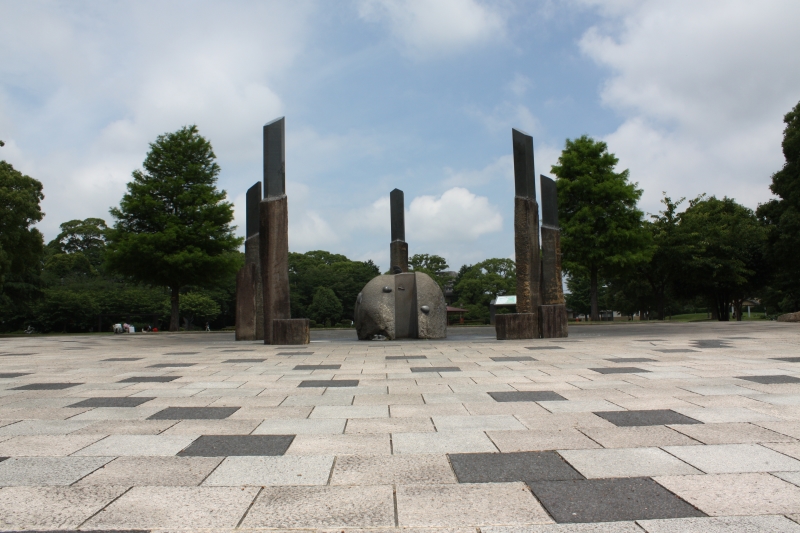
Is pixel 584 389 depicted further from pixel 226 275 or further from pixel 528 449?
pixel 226 275

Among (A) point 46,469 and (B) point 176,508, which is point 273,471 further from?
(A) point 46,469

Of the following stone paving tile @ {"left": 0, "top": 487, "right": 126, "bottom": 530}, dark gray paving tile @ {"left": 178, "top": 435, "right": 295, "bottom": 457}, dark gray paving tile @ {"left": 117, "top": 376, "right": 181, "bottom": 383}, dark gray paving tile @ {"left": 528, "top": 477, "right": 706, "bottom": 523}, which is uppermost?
dark gray paving tile @ {"left": 117, "top": 376, "right": 181, "bottom": 383}

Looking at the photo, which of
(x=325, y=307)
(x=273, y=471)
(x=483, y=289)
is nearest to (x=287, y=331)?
(x=273, y=471)

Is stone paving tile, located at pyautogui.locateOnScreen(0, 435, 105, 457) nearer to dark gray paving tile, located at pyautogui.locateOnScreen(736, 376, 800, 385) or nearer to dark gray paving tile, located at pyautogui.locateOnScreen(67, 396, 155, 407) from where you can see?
dark gray paving tile, located at pyautogui.locateOnScreen(67, 396, 155, 407)

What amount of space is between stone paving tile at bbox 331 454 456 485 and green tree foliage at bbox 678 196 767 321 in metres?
32.2

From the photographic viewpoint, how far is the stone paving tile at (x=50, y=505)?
8.66ft

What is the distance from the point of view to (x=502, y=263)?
66562mm

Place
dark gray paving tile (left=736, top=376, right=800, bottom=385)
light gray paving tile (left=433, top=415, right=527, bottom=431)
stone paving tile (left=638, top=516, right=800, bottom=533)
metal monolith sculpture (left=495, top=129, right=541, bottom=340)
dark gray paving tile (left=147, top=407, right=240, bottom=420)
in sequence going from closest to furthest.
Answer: stone paving tile (left=638, top=516, right=800, bottom=533) < light gray paving tile (left=433, top=415, right=527, bottom=431) < dark gray paving tile (left=147, top=407, right=240, bottom=420) < dark gray paving tile (left=736, top=376, right=800, bottom=385) < metal monolith sculpture (left=495, top=129, right=541, bottom=340)

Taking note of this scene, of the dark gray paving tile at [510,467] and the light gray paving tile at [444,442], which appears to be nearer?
the dark gray paving tile at [510,467]

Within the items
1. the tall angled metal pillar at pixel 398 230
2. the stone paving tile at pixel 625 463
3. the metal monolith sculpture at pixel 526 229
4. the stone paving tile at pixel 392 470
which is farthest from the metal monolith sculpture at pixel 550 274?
the stone paving tile at pixel 392 470

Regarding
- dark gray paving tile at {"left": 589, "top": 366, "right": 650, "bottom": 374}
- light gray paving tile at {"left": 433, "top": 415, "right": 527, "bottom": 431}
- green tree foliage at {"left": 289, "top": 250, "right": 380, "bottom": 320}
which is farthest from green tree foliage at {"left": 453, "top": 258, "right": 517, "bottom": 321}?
light gray paving tile at {"left": 433, "top": 415, "right": 527, "bottom": 431}

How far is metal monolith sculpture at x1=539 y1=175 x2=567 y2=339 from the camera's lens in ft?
51.3

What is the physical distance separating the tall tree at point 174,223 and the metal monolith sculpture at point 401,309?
12016 mm

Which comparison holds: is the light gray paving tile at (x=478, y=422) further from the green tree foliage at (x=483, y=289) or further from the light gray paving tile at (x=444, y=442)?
→ the green tree foliage at (x=483, y=289)
